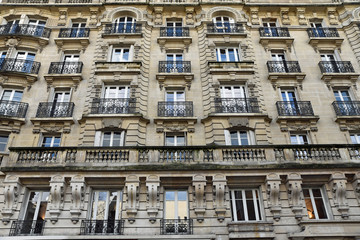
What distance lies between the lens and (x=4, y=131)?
42.9ft

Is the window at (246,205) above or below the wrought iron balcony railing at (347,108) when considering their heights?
below

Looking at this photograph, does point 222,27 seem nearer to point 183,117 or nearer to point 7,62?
point 183,117

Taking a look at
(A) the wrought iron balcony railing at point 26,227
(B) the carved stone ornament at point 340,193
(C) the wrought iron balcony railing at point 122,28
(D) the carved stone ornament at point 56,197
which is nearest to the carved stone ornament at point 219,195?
(B) the carved stone ornament at point 340,193

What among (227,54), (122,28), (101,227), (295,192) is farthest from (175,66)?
(101,227)

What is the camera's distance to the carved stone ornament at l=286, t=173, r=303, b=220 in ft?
35.1

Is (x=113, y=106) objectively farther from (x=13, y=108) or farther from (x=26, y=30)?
(x=26, y=30)

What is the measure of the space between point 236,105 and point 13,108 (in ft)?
36.1

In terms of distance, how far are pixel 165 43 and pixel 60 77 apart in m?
6.20

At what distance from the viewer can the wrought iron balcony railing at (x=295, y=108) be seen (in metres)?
13.8

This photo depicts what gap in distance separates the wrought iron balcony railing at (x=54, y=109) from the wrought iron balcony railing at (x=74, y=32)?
16.5 feet

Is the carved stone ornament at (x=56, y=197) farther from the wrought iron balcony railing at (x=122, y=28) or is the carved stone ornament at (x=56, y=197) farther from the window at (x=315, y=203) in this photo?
the wrought iron balcony railing at (x=122, y=28)

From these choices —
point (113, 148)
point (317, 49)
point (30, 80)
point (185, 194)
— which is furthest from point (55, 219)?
point (317, 49)

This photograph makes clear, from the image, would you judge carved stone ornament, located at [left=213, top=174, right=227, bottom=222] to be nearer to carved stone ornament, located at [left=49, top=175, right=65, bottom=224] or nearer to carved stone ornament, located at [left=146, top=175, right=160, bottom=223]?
carved stone ornament, located at [left=146, top=175, right=160, bottom=223]

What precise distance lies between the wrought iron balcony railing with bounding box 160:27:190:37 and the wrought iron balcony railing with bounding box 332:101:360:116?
9.10 metres
